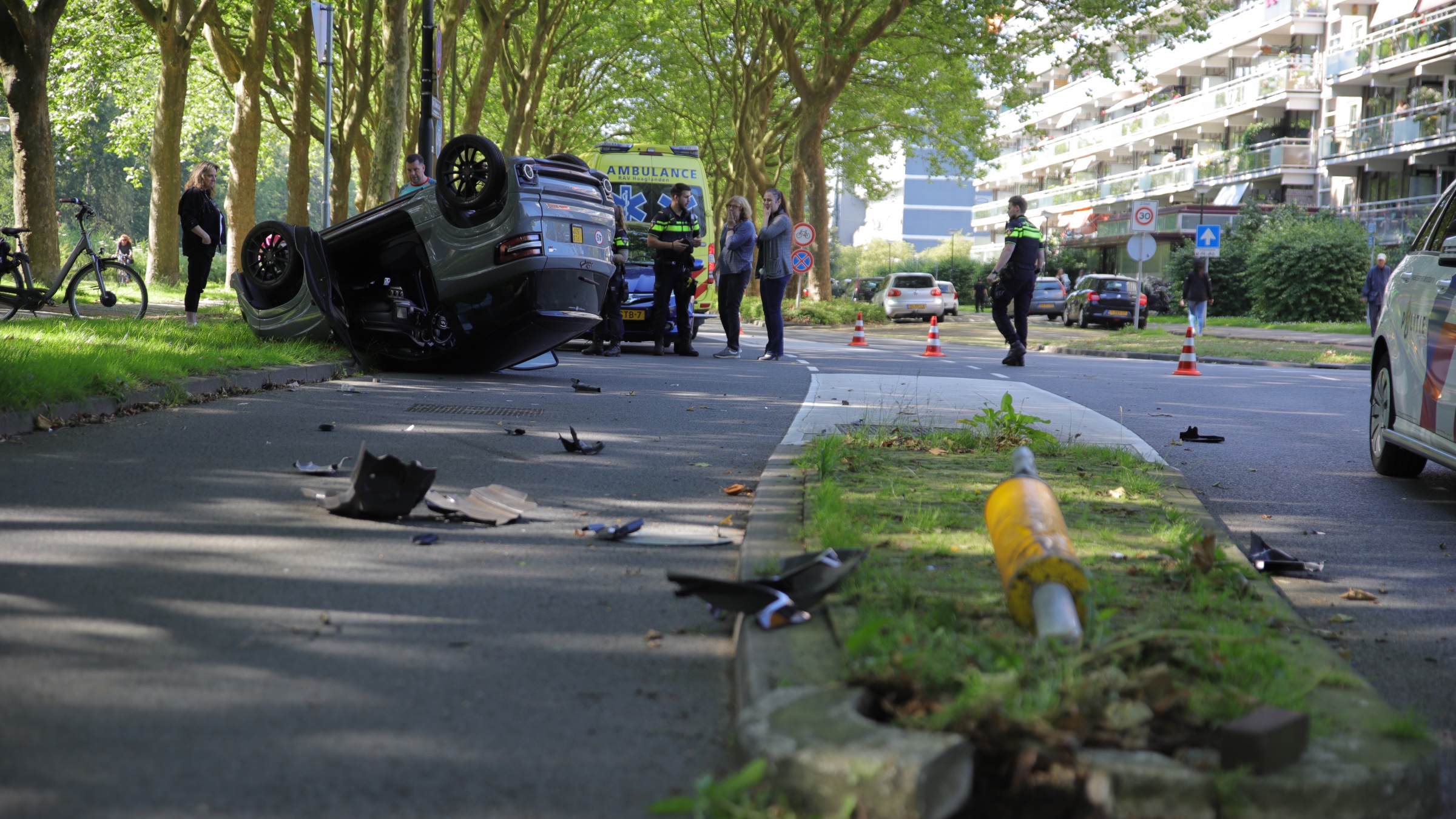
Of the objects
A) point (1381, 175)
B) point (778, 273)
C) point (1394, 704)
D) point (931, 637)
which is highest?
point (1381, 175)

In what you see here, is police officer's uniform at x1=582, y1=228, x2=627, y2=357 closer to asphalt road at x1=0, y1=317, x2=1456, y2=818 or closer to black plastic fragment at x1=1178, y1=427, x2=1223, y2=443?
asphalt road at x1=0, y1=317, x2=1456, y2=818

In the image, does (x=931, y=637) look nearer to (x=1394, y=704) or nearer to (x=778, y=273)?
(x=1394, y=704)

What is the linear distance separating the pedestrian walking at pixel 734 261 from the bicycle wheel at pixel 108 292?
704 cm

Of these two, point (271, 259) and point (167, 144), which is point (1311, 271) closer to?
point (167, 144)

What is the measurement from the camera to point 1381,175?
4734 cm

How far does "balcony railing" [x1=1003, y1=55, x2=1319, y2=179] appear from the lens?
52.2m

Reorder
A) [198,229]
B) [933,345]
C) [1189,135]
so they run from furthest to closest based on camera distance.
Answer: [1189,135] → [933,345] → [198,229]

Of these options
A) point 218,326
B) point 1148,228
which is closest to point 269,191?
point 1148,228

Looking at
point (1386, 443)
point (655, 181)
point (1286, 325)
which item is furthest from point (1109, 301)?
point (1386, 443)

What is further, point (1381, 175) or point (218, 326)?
point (1381, 175)

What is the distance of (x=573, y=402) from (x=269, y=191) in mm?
118867

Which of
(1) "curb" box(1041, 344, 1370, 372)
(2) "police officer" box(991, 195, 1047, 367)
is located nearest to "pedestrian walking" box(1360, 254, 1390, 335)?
(1) "curb" box(1041, 344, 1370, 372)

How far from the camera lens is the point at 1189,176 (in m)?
61.1

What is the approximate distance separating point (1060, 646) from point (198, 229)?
13.4m
